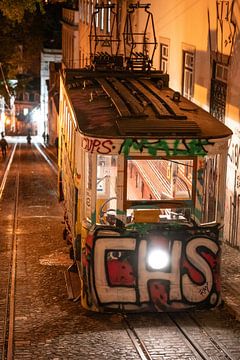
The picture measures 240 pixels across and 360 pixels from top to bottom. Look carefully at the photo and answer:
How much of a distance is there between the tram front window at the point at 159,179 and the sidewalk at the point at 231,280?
1882 millimetres

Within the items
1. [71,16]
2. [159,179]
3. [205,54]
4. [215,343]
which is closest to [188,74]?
[205,54]

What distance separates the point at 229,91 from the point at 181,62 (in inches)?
169

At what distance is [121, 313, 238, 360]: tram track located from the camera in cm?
932

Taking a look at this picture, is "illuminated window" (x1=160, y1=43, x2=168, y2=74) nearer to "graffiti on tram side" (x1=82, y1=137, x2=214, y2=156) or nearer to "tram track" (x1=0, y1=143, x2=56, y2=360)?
"tram track" (x1=0, y1=143, x2=56, y2=360)

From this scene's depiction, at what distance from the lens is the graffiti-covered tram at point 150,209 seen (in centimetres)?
1004

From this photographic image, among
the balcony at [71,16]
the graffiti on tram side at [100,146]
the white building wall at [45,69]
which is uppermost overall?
the balcony at [71,16]

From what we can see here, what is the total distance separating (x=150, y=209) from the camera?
10.2 metres

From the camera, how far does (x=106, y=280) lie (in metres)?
10.3

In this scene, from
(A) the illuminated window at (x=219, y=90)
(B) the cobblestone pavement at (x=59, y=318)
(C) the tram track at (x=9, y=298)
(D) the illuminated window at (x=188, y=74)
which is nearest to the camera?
(B) the cobblestone pavement at (x=59, y=318)

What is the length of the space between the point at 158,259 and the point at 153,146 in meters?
1.62

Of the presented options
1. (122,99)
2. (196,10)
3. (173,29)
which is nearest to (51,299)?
(122,99)

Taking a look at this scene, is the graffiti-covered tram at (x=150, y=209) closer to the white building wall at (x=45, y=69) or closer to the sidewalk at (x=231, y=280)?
the sidewalk at (x=231, y=280)

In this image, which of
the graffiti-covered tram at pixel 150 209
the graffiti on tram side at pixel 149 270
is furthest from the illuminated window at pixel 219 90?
the graffiti on tram side at pixel 149 270

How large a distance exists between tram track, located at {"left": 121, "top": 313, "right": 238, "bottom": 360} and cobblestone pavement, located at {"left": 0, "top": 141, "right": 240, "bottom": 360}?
90 millimetres
